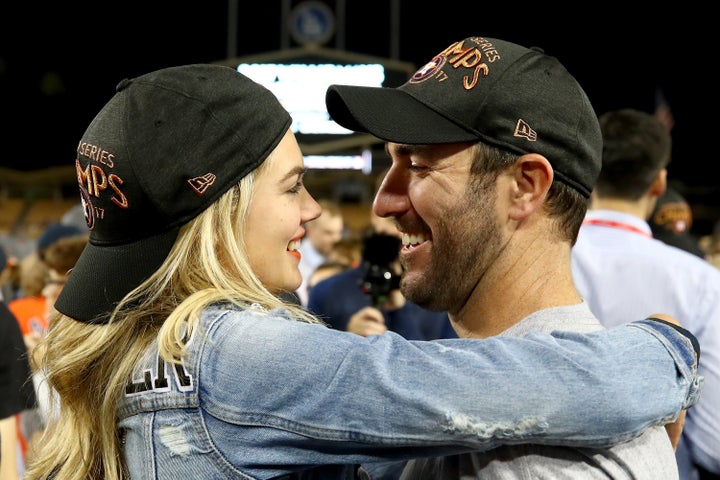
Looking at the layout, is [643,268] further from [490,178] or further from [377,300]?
[377,300]

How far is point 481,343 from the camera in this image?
120 centimetres

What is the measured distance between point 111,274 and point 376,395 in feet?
1.68

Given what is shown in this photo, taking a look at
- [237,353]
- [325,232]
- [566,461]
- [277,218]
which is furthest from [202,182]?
[325,232]

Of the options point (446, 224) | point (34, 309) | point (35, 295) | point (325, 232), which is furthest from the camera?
point (325, 232)

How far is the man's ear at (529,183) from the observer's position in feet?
4.61

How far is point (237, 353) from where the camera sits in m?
1.17

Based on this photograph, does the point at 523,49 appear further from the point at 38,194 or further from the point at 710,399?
the point at 38,194

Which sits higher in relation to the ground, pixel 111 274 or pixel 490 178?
pixel 490 178

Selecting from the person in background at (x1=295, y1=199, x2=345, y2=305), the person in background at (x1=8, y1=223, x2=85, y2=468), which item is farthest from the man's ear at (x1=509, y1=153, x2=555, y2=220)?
the person in background at (x1=295, y1=199, x2=345, y2=305)

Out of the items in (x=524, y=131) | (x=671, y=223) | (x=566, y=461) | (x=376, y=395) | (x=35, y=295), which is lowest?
(x=35, y=295)

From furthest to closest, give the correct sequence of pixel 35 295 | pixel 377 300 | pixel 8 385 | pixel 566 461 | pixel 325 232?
pixel 325 232 < pixel 35 295 < pixel 377 300 < pixel 8 385 < pixel 566 461

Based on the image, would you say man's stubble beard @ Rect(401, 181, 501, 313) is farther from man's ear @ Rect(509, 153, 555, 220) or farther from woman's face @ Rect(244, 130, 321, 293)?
woman's face @ Rect(244, 130, 321, 293)

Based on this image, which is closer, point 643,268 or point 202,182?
point 202,182

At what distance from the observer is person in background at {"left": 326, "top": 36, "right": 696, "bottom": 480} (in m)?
1.40
